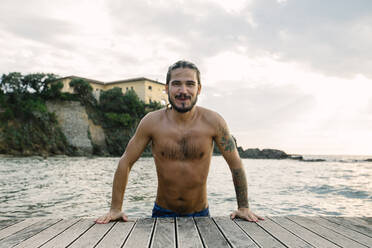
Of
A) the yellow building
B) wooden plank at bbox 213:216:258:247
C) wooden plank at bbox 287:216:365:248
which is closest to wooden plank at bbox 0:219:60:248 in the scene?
wooden plank at bbox 213:216:258:247

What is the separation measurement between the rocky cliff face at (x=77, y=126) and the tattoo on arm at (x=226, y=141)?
34363mm

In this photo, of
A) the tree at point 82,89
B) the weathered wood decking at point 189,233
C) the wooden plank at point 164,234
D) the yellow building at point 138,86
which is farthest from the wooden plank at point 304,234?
the yellow building at point 138,86

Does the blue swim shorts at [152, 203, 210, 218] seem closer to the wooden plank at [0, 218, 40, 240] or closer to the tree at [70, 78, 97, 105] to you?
the wooden plank at [0, 218, 40, 240]

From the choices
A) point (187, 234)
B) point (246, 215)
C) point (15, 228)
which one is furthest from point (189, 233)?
point (15, 228)

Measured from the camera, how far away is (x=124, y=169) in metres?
2.33

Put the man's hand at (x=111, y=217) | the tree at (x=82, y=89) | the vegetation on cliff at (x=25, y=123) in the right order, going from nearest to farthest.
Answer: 1. the man's hand at (x=111, y=217)
2. the vegetation on cliff at (x=25, y=123)
3. the tree at (x=82, y=89)

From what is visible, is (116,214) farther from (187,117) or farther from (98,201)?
(98,201)

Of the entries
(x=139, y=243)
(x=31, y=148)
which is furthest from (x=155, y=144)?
(x=31, y=148)

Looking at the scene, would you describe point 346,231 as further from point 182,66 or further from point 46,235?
point 46,235

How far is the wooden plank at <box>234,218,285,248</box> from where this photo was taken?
5.27 feet

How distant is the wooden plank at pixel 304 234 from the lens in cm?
164

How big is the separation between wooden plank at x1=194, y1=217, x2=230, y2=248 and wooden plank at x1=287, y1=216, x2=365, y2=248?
0.69 metres

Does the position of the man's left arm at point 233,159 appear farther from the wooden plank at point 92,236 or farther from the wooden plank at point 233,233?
the wooden plank at point 92,236

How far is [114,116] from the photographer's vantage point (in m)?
38.8
